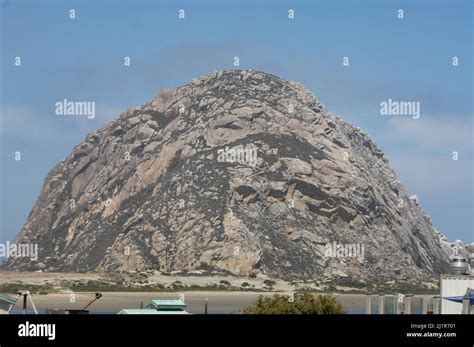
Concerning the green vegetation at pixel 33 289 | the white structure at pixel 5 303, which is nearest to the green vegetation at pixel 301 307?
the white structure at pixel 5 303

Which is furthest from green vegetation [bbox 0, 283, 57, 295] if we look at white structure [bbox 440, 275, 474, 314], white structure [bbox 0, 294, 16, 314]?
white structure [bbox 0, 294, 16, 314]

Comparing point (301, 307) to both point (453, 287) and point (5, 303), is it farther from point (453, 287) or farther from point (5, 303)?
point (5, 303)

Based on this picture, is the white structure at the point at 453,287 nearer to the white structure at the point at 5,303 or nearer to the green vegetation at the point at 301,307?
the green vegetation at the point at 301,307

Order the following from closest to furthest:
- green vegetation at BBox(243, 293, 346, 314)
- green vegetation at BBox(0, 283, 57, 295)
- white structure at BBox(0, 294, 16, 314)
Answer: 1. white structure at BBox(0, 294, 16, 314)
2. green vegetation at BBox(243, 293, 346, 314)
3. green vegetation at BBox(0, 283, 57, 295)

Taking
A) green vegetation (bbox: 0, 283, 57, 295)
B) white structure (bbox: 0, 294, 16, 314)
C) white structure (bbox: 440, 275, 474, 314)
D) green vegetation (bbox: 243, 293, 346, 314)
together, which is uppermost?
white structure (bbox: 0, 294, 16, 314)

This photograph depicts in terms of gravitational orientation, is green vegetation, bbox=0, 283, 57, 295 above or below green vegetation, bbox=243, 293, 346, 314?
below

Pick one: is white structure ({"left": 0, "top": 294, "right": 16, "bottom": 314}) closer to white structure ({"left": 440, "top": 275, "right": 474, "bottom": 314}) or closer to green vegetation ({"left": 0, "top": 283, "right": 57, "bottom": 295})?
white structure ({"left": 440, "top": 275, "right": 474, "bottom": 314})

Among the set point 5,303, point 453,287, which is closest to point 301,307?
point 453,287

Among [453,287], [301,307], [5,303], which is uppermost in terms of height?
[5,303]
